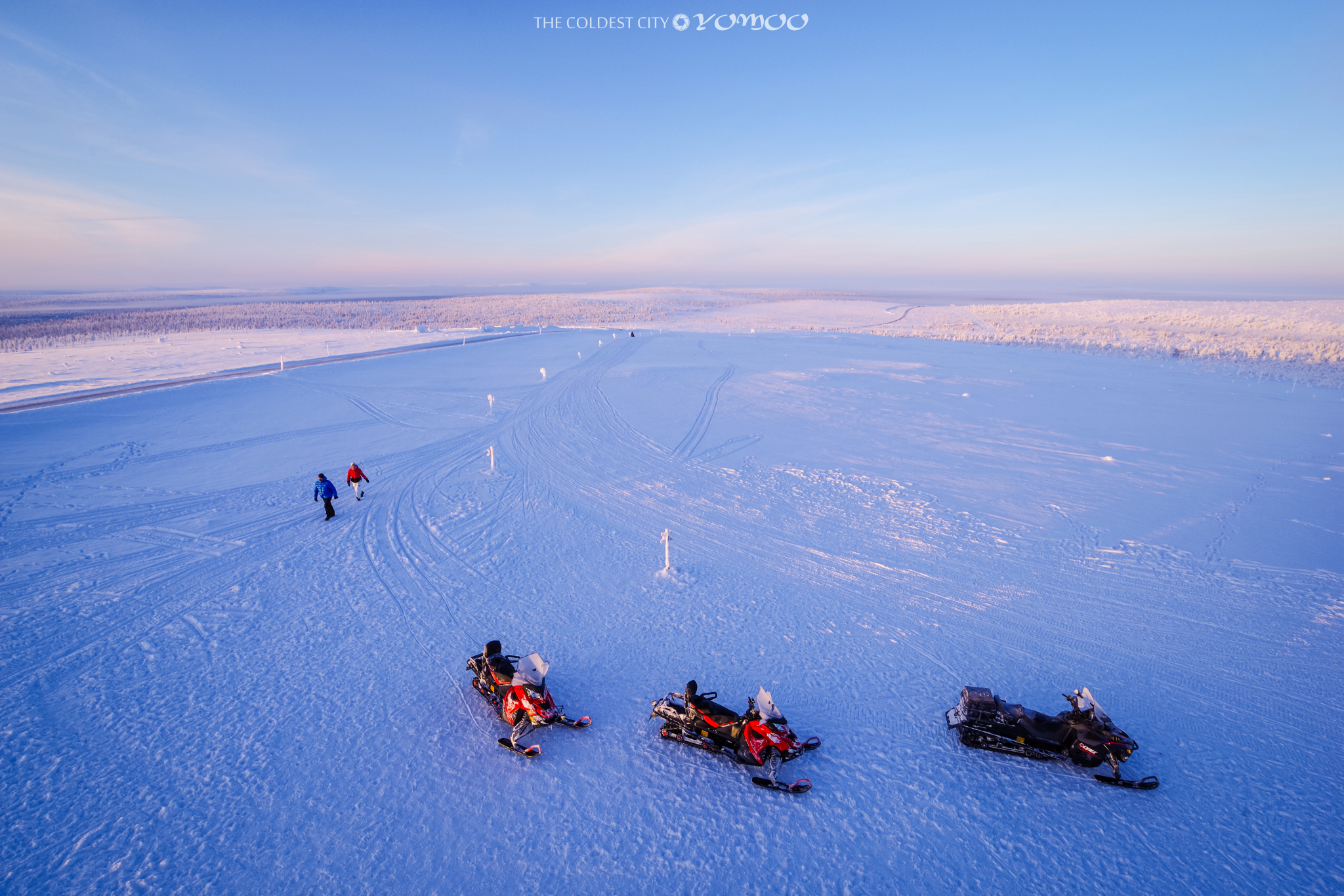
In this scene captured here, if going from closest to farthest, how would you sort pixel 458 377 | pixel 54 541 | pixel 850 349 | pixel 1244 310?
pixel 54 541
pixel 458 377
pixel 850 349
pixel 1244 310

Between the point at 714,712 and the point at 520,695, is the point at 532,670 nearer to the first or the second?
the point at 520,695

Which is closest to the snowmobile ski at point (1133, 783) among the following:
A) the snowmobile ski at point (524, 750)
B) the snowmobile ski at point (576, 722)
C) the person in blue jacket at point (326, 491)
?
the snowmobile ski at point (576, 722)

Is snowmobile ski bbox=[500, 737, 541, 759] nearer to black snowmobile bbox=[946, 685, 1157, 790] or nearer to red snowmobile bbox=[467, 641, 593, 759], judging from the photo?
red snowmobile bbox=[467, 641, 593, 759]

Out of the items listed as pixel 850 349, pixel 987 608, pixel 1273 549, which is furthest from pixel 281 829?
pixel 850 349

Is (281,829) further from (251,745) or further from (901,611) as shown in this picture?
(901,611)

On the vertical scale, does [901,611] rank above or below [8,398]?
below

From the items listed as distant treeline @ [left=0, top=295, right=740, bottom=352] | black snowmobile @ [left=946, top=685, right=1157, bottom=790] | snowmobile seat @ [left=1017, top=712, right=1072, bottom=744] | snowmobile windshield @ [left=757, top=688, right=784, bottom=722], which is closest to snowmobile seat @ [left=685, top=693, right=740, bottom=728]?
snowmobile windshield @ [left=757, top=688, right=784, bottom=722]

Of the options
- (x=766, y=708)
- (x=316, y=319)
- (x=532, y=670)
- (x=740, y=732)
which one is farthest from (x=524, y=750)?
(x=316, y=319)
